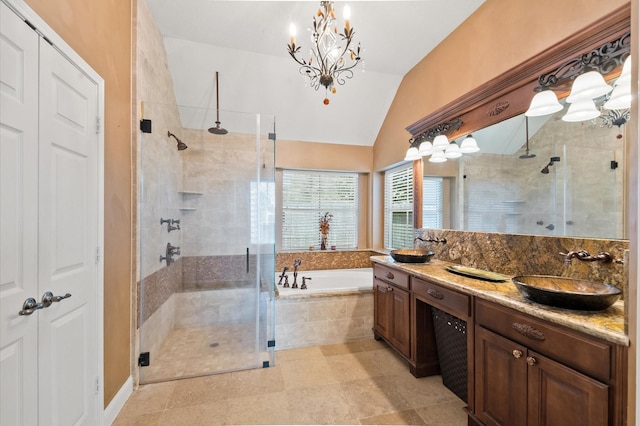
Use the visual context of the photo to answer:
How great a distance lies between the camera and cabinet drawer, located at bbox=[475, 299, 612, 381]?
99cm

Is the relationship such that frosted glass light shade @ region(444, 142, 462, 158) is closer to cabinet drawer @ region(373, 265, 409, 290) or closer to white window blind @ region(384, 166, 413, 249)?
Answer: white window blind @ region(384, 166, 413, 249)

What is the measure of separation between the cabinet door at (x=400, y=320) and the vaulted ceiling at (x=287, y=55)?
251 cm

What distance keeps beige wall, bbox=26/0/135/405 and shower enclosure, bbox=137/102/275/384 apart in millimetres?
189

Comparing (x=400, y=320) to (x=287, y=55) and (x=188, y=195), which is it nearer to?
(x=188, y=195)

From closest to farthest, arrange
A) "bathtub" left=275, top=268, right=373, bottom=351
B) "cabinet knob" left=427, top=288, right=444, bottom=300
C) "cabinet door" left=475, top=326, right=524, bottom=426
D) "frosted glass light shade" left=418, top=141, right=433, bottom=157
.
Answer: "cabinet door" left=475, top=326, right=524, bottom=426 < "cabinet knob" left=427, top=288, right=444, bottom=300 < "bathtub" left=275, top=268, right=373, bottom=351 < "frosted glass light shade" left=418, top=141, right=433, bottom=157

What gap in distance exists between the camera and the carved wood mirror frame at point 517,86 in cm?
140

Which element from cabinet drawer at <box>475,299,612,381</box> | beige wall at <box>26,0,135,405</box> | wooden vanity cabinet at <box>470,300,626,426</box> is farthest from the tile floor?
cabinet drawer at <box>475,299,612,381</box>

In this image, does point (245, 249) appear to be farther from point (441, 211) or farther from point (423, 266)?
point (441, 211)

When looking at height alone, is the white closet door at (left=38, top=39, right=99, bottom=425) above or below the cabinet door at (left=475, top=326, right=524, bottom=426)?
above

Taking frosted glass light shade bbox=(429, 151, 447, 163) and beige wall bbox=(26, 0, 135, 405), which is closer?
beige wall bbox=(26, 0, 135, 405)

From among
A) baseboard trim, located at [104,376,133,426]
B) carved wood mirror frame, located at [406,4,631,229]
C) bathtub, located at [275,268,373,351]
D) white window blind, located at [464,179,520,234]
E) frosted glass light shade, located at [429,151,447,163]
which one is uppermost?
carved wood mirror frame, located at [406,4,631,229]

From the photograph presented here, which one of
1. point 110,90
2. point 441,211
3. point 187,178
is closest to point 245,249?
point 187,178

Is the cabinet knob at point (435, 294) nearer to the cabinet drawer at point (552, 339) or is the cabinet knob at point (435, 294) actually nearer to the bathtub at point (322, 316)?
the cabinet drawer at point (552, 339)

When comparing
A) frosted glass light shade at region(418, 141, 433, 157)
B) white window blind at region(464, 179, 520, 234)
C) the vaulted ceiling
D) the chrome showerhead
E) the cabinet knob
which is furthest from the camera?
frosted glass light shade at region(418, 141, 433, 157)
